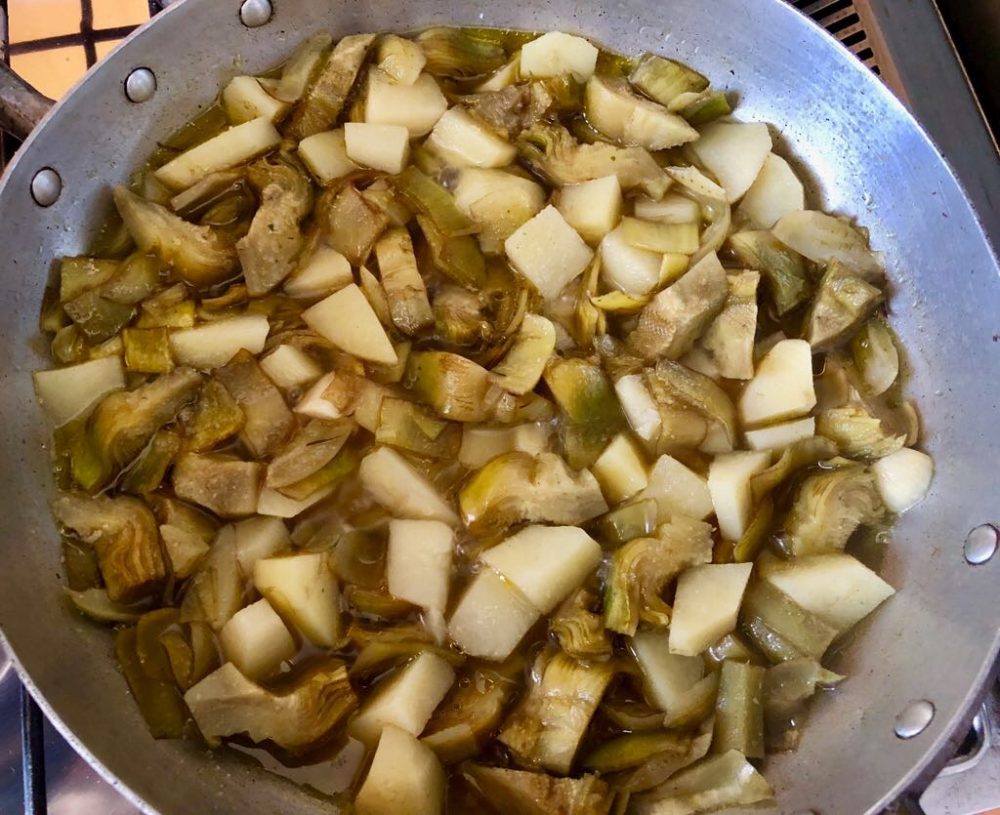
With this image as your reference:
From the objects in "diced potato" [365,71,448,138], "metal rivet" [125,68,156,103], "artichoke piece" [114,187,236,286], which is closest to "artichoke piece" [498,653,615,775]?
"artichoke piece" [114,187,236,286]

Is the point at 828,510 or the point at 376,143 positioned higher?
the point at 376,143

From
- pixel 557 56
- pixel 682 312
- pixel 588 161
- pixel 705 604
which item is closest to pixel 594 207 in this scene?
pixel 588 161

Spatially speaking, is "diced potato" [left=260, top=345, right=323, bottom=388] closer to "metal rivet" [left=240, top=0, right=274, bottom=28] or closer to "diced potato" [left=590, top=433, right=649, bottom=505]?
"diced potato" [left=590, top=433, right=649, bottom=505]

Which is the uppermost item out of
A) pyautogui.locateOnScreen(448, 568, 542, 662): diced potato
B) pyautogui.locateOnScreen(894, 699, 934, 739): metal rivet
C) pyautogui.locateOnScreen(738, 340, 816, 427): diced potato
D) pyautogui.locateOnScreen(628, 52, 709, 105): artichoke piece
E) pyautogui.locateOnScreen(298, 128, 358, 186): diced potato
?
pyautogui.locateOnScreen(628, 52, 709, 105): artichoke piece

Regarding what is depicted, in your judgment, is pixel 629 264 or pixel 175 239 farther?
pixel 629 264

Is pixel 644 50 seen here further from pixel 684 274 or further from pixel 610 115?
pixel 684 274

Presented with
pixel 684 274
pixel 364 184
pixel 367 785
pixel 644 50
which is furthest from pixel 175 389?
pixel 644 50

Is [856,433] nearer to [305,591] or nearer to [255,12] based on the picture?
[305,591]
